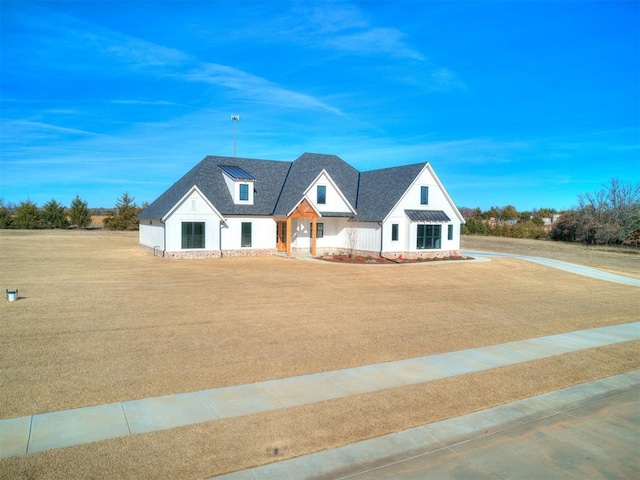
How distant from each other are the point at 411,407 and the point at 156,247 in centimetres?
2671

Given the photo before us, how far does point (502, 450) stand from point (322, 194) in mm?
27480

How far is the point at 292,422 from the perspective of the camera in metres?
6.56

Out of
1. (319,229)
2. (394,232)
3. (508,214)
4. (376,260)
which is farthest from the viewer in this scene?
(508,214)

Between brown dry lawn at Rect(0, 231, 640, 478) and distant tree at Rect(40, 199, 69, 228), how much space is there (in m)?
41.7

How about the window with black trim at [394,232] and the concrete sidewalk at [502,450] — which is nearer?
the concrete sidewalk at [502,450]

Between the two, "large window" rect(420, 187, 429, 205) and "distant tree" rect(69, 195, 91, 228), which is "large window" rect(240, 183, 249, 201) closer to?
"large window" rect(420, 187, 429, 205)

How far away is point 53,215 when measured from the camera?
58.9 meters

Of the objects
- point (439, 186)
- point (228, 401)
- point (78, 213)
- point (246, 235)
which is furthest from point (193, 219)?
point (78, 213)

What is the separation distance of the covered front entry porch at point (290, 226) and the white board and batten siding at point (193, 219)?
4709 mm

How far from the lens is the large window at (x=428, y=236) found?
31.8 metres

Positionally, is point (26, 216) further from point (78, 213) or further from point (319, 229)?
point (319, 229)

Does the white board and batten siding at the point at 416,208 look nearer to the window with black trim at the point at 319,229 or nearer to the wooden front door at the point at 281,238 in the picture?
the window with black trim at the point at 319,229

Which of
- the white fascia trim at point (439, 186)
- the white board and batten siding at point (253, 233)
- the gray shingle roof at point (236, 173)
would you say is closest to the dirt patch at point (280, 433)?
the white fascia trim at point (439, 186)

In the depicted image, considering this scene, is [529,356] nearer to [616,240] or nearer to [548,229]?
[616,240]
